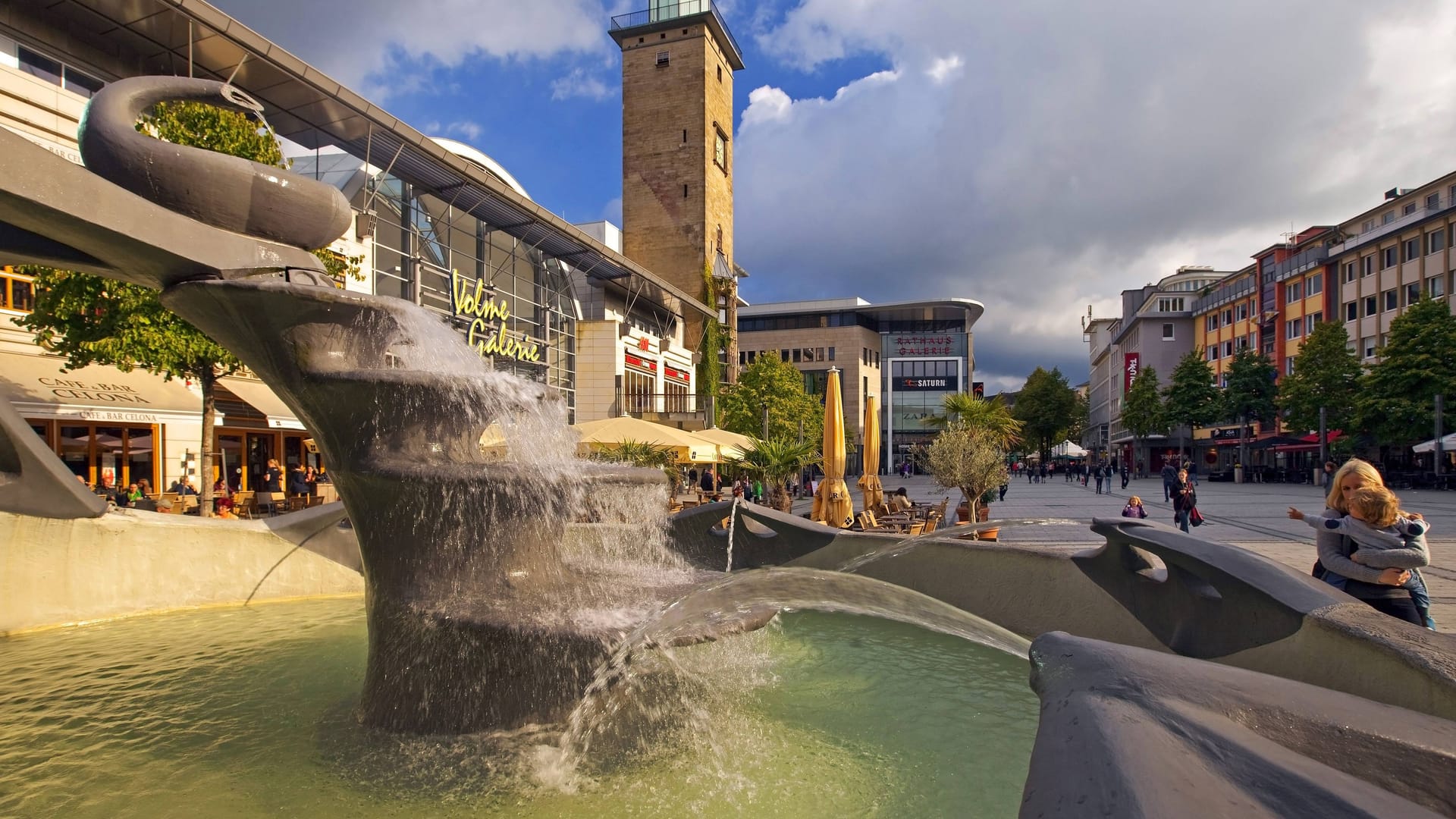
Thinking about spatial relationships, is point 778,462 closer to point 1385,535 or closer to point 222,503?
point 222,503

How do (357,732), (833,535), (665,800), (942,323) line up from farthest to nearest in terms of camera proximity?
(942,323) → (833,535) → (357,732) → (665,800)

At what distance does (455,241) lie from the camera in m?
28.1

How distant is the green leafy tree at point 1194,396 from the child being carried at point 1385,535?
58.7 metres

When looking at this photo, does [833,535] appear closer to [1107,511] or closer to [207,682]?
[207,682]

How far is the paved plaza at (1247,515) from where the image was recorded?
10.5 m

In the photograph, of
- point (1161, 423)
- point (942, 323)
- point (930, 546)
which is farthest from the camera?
point (942, 323)

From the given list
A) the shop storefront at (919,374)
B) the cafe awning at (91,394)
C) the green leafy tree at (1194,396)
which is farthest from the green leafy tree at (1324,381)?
the cafe awning at (91,394)

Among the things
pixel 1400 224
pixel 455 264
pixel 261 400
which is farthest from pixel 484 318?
pixel 1400 224

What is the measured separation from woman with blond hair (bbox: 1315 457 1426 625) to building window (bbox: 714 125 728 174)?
137ft

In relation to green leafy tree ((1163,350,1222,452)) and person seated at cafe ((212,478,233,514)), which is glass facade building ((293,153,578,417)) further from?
green leafy tree ((1163,350,1222,452))

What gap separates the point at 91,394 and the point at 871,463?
15864mm

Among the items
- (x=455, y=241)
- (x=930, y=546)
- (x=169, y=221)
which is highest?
(x=455, y=241)

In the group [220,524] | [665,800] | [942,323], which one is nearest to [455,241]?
[220,524]

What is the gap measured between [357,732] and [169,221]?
9.55 feet
